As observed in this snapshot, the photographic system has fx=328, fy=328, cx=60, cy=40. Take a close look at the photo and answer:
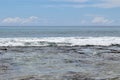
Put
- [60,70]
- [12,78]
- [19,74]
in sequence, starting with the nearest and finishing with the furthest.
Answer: [12,78]
[19,74]
[60,70]

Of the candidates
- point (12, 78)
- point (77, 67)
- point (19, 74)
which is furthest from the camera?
point (77, 67)

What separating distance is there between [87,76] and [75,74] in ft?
2.72

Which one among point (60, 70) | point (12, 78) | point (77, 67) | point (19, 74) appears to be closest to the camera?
point (12, 78)

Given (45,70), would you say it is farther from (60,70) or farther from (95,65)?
(95,65)

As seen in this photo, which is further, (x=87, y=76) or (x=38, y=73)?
(x=38, y=73)

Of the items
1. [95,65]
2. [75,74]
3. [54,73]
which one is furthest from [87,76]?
[95,65]

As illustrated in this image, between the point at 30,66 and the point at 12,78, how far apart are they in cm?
476

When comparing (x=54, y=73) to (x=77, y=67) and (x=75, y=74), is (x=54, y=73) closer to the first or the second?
(x=75, y=74)

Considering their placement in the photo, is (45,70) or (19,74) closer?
(19,74)

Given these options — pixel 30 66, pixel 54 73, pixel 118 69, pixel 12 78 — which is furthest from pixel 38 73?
pixel 118 69

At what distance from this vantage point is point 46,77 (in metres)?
16.3

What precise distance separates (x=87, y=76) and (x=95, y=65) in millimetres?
4857

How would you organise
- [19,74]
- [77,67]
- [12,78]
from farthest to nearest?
[77,67] → [19,74] → [12,78]

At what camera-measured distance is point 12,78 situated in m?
16.2
